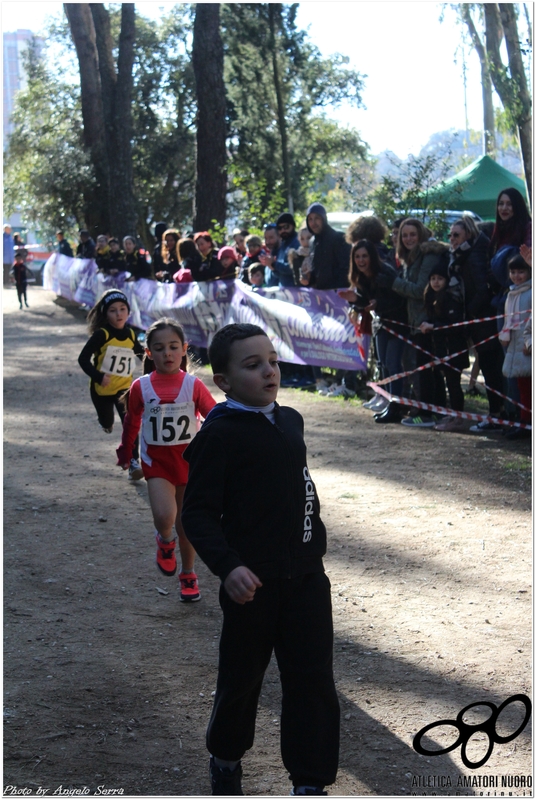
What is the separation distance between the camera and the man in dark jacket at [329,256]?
11359 mm

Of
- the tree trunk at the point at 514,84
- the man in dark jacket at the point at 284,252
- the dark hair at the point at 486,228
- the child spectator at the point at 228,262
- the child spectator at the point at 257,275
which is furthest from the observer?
the tree trunk at the point at 514,84

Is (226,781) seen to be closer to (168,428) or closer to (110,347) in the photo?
(168,428)

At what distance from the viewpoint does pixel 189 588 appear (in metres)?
5.36

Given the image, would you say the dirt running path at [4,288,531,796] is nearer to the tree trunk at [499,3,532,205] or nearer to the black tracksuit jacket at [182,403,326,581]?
the black tracksuit jacket at [182,403,326,581]

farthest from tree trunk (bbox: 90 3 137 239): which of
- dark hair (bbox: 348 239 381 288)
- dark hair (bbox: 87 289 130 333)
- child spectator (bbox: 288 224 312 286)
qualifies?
dark hair (bbox: 87 289 130 333)

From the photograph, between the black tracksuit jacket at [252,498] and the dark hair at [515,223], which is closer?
the black tracksuit jacket at [252,498]

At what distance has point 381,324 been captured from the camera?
1034 centimetres

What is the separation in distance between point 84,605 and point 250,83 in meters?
20.3

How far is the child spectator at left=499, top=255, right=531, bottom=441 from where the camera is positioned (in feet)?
27.8

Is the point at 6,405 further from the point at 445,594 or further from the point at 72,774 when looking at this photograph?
the point at 72,774

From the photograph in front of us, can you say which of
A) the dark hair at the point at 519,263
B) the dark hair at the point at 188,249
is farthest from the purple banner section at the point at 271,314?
the dark hair at the point at 519,263

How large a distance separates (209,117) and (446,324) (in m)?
10.3

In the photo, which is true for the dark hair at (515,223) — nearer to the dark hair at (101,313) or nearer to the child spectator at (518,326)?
the child spectator at (518,326)

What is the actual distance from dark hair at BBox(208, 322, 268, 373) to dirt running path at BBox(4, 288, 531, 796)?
157 centimetres
